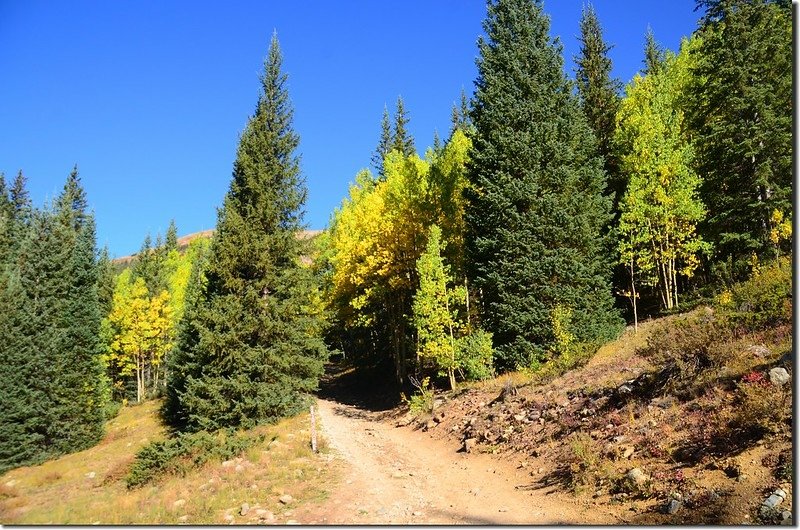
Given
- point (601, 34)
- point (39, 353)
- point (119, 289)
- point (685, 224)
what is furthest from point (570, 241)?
point (119, 289)

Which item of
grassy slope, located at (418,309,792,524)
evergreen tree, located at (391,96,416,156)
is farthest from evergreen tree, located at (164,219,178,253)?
grassy slope, located at (418,309,792,524)

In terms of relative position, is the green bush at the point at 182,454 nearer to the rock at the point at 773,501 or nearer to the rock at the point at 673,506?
the rock at the point at 673,506

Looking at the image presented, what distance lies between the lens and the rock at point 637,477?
26.8 feet

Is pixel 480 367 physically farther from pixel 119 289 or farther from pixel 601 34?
pixel 119 289

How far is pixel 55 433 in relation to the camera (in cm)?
2672

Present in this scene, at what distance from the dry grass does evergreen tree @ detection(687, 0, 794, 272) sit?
18.1 metres

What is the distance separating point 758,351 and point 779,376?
1830mm

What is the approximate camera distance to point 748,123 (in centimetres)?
2009

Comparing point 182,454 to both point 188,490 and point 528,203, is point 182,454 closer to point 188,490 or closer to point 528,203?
point 188,490

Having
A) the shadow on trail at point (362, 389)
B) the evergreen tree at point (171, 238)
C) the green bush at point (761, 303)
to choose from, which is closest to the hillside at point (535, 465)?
the green bush at point (761, 303)

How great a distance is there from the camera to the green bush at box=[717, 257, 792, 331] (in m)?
11.4

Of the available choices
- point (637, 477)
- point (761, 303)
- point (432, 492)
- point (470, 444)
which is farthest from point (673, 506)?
point (761, 303)

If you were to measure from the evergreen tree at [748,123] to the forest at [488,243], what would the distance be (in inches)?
3.6

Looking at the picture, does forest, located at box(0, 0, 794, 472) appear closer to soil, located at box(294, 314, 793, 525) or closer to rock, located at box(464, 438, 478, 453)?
soil, located at box(294, 314, 793, 525)
